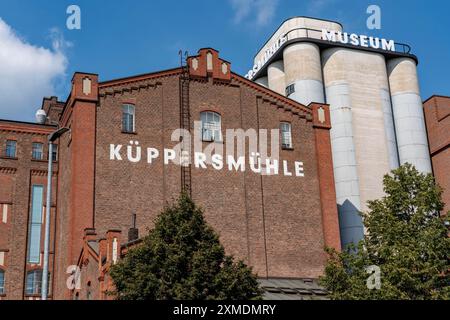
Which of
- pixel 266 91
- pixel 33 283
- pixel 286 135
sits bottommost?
pixel 33 283

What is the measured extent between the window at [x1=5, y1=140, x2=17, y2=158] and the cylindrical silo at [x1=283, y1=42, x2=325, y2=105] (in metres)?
21.7

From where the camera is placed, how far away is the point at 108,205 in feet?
118

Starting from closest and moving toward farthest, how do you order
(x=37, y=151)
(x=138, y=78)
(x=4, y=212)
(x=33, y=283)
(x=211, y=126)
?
(x=138, y=78)
(x=211, y=126)
(x=33, y=283)
(x=4, y=212)
(x=37, y=151)

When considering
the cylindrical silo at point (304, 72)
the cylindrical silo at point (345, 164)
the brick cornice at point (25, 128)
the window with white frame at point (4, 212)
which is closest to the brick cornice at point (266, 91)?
the cylindrical silo at point (304, 72)

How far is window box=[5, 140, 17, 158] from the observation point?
141ft

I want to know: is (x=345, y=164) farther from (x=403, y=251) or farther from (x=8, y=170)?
(x=403, y=251)

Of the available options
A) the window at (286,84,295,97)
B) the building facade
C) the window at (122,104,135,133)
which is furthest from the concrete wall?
the window at (122,104,135,133)

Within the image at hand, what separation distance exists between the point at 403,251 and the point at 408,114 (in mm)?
33911

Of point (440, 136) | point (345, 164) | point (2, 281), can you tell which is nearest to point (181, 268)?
point (2, 281)

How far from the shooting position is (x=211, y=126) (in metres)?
39.8

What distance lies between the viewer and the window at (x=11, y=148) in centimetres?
4303

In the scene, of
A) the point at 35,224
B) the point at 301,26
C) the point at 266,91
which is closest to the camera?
the point at 266,91
